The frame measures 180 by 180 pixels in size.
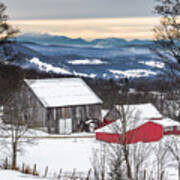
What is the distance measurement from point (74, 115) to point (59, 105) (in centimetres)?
237

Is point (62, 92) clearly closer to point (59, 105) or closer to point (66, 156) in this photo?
point (59, 105)

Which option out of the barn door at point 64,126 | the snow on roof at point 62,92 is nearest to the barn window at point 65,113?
the barn door at point 64,126

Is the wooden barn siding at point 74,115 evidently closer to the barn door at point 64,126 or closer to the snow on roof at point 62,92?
the barn door at point 64,126

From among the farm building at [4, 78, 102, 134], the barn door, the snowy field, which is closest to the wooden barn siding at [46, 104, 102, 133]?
the farm building at [4, 78, 102, 134]

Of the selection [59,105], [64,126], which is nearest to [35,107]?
[59,105]

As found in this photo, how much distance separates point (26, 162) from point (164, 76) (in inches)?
862

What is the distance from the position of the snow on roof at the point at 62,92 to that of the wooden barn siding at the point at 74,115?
0.61 metres

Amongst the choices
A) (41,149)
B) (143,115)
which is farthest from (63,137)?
(143,115)

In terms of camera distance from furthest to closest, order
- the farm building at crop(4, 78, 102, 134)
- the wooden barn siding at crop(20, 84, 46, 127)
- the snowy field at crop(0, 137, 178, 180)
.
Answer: the farm building at crop(4, 78, 102, 134) < the wooden barn siding at crop(20, 84, 46, 127) < the snowy field at crop(0, 137, 178, 180)

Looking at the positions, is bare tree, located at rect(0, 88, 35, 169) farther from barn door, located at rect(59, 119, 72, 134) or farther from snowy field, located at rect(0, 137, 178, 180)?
barn door, located at rect(59, 119, 72, 134)

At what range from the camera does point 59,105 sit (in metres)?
51.6

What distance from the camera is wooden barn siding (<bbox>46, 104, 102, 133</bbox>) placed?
167ft

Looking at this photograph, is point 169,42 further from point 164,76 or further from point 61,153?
point 61,153

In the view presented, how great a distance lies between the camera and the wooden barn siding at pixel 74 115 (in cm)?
5100
